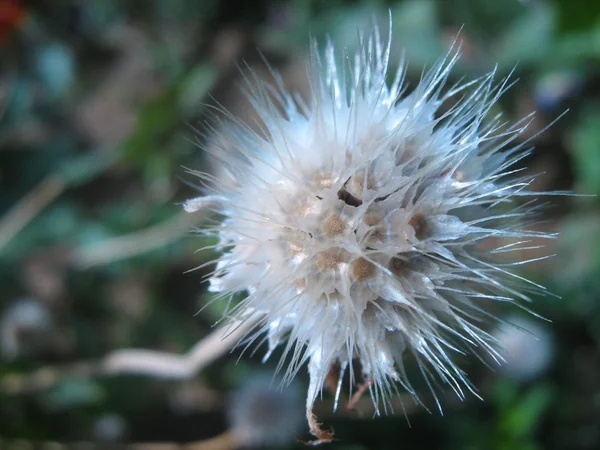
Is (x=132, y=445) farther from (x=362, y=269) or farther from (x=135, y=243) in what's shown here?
(x=362, y=269)

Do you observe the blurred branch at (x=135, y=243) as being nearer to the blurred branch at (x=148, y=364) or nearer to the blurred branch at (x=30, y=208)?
the blurred branch at (x=30, y=208)

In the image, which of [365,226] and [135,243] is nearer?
[365,226]

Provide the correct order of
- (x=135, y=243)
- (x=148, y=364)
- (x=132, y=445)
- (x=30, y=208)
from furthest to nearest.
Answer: (x=30, y=208) < (x=135, y=243) < (x=132, y=445) < (x=148, y=364)

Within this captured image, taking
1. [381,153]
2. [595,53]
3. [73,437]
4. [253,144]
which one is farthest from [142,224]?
[595,53]

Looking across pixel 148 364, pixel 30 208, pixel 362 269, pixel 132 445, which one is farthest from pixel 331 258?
pixel 30 208

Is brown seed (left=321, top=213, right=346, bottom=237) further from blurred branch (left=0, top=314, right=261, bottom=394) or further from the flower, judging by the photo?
blurred branch (left=0, top=314, right=261, bottom=394)

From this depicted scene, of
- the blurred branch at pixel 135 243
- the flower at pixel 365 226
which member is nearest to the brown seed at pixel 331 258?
the flower at pixel 365 226

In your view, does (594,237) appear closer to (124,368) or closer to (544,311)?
(544,311)
